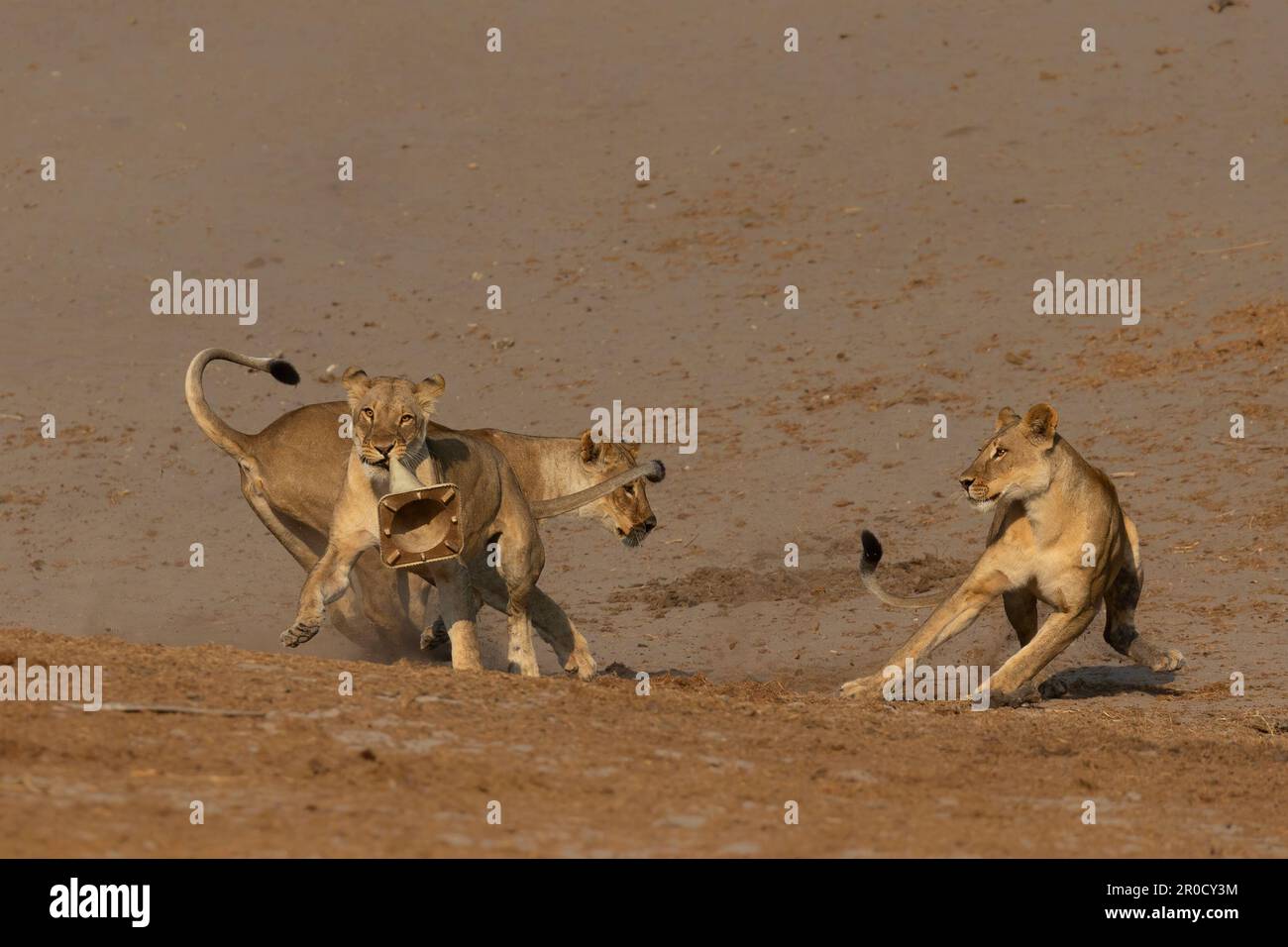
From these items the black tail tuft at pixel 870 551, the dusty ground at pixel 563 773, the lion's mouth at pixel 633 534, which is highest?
the lion's mouth at pixel 633 534

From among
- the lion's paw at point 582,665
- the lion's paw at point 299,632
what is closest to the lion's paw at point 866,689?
the lion's paw at point 582,665

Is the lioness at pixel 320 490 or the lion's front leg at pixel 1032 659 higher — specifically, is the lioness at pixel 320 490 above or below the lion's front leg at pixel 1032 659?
above

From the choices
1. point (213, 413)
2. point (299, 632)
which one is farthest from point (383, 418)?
point (213, 413)

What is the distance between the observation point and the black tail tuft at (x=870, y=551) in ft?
32.3

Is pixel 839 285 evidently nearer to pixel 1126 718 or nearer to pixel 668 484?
pixel 668 484

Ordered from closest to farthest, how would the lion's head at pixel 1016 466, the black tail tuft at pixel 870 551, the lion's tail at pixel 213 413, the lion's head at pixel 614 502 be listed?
the lion's head at pixel 1016 466 → the black tail tuft at pixel 870 551 → the lion's tail at pixel 213 413 → the lion's head at pixel 614 502

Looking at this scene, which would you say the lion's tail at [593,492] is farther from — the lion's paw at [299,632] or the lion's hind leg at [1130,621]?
the lion's hind leg at [1130,621]

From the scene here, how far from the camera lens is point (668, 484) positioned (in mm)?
14781

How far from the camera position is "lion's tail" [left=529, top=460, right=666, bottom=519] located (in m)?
10.3

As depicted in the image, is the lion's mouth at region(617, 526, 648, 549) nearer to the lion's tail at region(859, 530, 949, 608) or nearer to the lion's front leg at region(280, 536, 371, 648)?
the lion's tail at region(859, 530, 949, 608)

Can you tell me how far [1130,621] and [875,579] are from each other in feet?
4.43

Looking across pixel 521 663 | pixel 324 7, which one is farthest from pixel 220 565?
pixel 324 7

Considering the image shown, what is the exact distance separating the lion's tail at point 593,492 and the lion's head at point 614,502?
690 mm

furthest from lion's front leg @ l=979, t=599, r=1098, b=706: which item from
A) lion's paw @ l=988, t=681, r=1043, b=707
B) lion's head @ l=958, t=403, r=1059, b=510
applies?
lion's head @ l=958, t=403, r=1059, b=510
